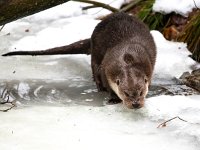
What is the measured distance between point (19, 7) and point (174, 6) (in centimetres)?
207

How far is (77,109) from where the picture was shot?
133 inches

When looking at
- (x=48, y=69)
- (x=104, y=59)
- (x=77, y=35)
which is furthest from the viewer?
(x=77, y=35)

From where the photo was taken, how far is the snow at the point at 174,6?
5.03 m

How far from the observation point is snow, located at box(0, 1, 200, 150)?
2873 millimetres

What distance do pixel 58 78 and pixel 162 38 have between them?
3.95ft

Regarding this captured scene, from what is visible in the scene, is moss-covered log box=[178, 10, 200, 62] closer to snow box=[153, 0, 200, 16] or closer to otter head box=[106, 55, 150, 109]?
snow box=[153, 0, 200, 16]

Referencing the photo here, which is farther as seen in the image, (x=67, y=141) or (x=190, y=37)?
(x=190, y=37)

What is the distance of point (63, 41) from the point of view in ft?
16.3

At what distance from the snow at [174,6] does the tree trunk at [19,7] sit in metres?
1.77

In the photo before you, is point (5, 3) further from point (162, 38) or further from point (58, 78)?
point (162, 38)

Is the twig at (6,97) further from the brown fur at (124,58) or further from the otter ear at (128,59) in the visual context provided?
the otter ear at (128,59)

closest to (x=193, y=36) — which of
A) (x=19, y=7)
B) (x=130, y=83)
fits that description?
(x=130, y=83)

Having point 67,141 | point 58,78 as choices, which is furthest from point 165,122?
point 58,78

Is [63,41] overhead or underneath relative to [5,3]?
underneath
